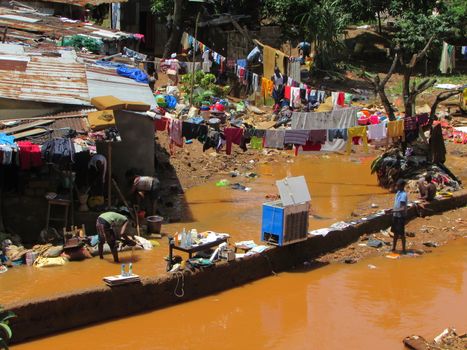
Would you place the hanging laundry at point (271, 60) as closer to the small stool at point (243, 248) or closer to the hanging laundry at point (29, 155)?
the small stool at point (243, 248)

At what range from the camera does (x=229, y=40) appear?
28250mm

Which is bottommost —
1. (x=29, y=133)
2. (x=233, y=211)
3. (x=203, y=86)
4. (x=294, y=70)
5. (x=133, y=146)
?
(x=233, y=211)

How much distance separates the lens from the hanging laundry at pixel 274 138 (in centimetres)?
1716

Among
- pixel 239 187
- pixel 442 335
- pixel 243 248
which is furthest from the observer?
pixel 239 187

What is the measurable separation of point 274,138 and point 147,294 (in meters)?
7.48

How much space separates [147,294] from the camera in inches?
420

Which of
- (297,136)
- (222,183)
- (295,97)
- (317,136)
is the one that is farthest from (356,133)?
(295,97)

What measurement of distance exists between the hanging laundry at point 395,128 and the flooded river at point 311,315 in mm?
5374

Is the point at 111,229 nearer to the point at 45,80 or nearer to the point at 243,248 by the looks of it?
the point at 243,248

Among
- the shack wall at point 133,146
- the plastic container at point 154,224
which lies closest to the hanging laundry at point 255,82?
the shack wall at point 133,146

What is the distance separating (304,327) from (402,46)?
2244cm

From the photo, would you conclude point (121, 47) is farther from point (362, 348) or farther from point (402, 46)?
point (362, 348)

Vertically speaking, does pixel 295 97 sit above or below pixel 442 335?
above

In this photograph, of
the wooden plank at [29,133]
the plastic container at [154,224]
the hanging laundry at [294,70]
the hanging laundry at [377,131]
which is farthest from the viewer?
the hanging laundry at [294,70]
